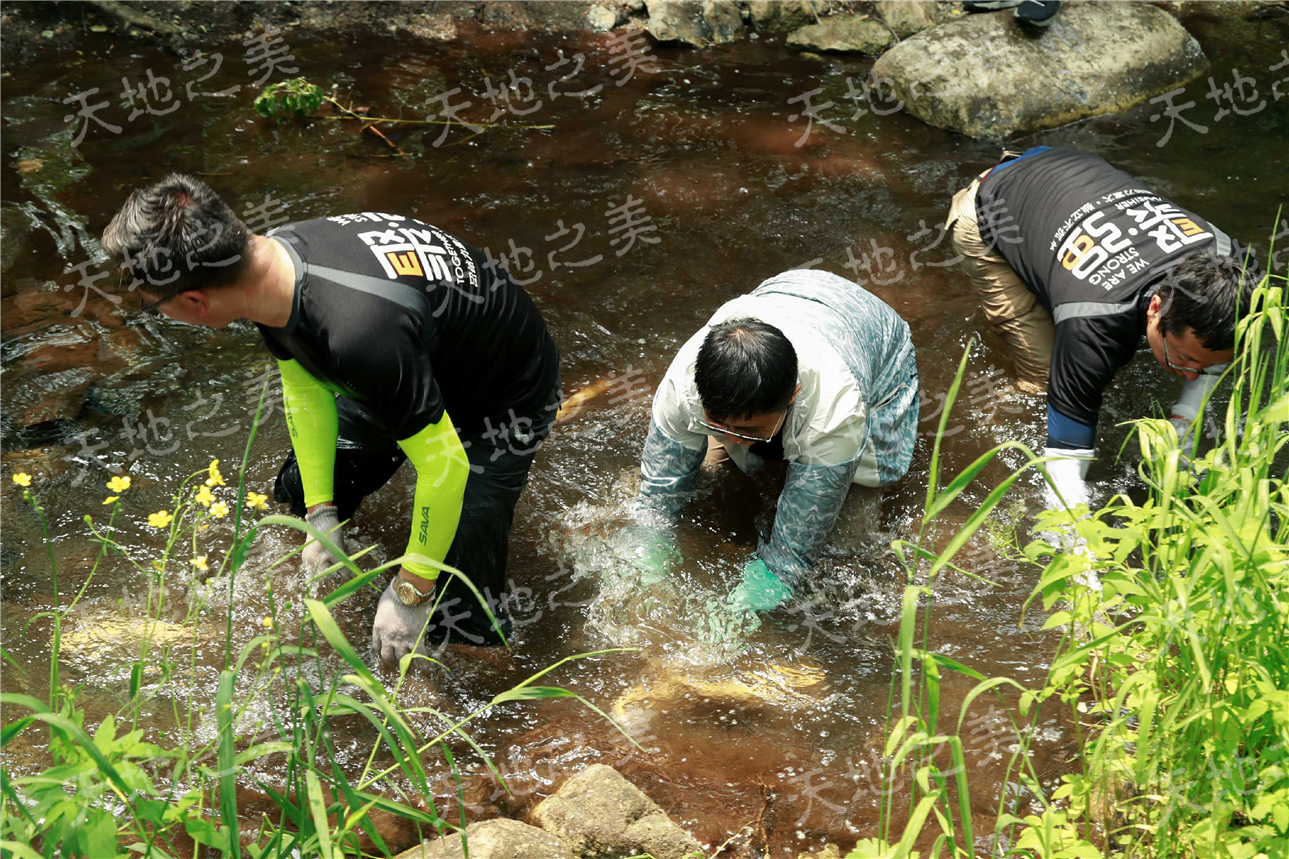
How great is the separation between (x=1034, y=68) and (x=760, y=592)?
14.2ft

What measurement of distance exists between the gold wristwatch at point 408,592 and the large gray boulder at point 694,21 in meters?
5.21

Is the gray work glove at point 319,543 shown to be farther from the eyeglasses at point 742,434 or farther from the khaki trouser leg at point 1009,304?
the khaki trouser leg at point 1009,304

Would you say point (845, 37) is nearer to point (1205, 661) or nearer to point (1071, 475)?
point (1071, 475)

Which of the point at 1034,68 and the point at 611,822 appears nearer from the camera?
the point at 611,822

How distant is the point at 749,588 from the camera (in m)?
3.03

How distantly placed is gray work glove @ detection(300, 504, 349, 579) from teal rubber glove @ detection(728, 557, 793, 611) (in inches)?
45.7

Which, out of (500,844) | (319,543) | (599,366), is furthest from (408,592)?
(599,366)

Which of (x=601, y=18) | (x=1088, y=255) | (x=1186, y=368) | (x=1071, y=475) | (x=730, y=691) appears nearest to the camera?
(x=730, y=691)

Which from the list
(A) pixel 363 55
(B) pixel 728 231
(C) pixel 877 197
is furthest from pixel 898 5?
(A) pixel 363 55

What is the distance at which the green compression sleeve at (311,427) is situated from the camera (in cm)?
262

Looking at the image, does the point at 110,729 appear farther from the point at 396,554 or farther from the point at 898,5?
the point at 898,5

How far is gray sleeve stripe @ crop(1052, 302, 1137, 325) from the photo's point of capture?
10.3 ft

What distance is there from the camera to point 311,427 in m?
2.70

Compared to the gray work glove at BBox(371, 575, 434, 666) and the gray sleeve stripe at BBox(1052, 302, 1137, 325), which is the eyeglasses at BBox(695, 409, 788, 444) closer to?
the gray work glove at BBox(371, 575, 434, 666)
